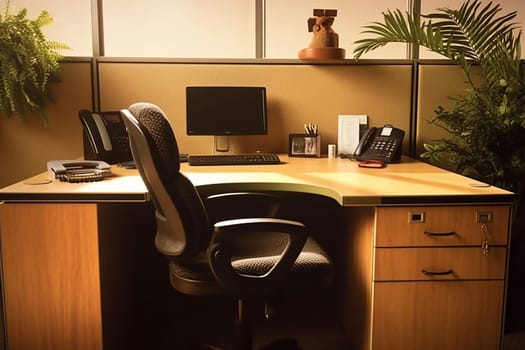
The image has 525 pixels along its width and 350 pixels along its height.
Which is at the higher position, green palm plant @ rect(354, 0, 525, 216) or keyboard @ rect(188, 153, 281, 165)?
green palm plant @ rect(354, 0, 525, 216)

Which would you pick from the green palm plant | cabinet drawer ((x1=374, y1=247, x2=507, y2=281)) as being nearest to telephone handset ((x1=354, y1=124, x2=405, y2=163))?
the green palm plant

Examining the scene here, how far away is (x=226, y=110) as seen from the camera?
2145 millimetres

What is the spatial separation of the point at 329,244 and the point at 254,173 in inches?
29.7

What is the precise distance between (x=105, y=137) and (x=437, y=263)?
128 centimetres

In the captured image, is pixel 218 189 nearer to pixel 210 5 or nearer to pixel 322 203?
pixel 322 203

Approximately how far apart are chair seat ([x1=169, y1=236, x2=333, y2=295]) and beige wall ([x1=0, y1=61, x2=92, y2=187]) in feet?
3.28

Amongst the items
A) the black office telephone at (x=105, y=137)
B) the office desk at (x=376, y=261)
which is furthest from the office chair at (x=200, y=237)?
the black office telephone at (x=105, y=137)

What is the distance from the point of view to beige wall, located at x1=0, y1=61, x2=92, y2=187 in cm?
216

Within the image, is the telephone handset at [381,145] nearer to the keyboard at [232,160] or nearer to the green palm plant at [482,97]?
the green palm plant at [482,97]

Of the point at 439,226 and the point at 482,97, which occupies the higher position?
the point at 482,97

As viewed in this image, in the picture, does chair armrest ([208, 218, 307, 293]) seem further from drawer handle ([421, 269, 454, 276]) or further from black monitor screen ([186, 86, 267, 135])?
black monitor screen ([186, 86, 267, 135])

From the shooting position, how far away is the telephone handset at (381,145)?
2008mm

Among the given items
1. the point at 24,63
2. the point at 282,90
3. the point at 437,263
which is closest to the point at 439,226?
the point at 437,263

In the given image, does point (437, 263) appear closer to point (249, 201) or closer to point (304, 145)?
point (249, 201)
